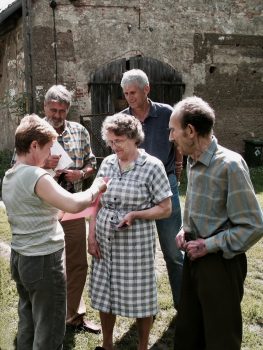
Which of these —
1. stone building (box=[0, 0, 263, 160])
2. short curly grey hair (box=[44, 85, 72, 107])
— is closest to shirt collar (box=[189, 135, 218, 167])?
short curly grey hair (box=[44, 85, 72, 107])

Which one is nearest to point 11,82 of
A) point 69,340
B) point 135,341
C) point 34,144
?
point 69,340

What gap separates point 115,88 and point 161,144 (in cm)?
718

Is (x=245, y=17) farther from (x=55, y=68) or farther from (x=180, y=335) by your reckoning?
(x=180, y=335)

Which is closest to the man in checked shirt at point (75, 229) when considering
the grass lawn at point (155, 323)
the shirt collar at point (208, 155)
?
the grass lawn at point (155, 323)

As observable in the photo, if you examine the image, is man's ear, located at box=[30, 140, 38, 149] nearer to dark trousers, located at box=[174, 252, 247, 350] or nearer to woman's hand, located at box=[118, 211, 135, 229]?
woman's hand, located at box=[118, 211, 135, 229]

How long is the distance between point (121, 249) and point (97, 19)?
8.41m

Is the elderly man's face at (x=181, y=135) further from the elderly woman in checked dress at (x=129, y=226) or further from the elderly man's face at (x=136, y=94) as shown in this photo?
the elderly man's face at (x=136, y=94)

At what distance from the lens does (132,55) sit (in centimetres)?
1045

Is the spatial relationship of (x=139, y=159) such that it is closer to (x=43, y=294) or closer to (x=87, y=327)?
(x=43, y=294)

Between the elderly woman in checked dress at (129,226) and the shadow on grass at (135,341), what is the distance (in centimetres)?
40

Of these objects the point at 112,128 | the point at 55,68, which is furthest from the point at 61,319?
the point at 55,68

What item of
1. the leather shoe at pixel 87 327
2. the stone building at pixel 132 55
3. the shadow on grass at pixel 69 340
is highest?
the stone building at pixel 132 55

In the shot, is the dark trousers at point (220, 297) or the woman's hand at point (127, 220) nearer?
the dark trousers at point (220, 297)

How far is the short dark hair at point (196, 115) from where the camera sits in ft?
7.17
